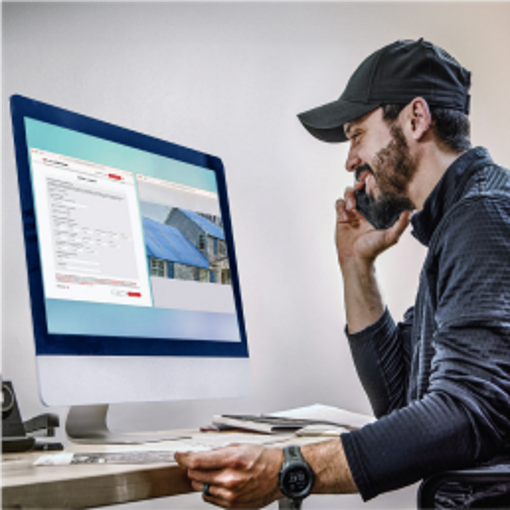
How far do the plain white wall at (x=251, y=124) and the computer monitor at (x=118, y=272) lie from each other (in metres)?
0.36

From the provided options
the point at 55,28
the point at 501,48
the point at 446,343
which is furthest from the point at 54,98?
the point at 501,48

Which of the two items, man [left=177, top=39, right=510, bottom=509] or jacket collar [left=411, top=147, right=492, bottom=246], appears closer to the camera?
man [left=177, top=39, right=510, bottom=509]

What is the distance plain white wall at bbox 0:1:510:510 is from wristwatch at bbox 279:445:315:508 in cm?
71

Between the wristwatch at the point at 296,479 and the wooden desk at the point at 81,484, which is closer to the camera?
the wooden desk at the point at 81,484

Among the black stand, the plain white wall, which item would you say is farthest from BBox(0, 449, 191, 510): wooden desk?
the plain white wall

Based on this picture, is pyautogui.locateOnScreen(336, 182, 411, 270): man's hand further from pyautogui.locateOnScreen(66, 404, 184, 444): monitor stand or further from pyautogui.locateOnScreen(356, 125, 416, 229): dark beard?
pyautogui.locateOnScreen(66, 404, 184, 444): monitor stand

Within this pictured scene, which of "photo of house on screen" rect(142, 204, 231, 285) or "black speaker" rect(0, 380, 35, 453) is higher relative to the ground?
"photo of house on screen" rect(142, 204, 231, 285)

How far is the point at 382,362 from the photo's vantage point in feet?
4.65

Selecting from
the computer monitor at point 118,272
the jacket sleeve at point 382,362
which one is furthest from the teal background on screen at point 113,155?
the jacket sleeve at point 382,362

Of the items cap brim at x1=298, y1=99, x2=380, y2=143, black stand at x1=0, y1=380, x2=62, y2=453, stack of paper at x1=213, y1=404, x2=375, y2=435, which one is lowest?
stack of paper at x1=213, y1=404, x2=375, y2=435

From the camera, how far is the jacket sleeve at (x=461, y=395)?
0.73 meters

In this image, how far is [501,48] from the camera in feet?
7.20

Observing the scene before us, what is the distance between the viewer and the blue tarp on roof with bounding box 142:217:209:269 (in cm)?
107

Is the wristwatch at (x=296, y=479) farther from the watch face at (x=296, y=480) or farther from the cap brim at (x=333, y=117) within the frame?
the cap brim at (x=333, y=117)
